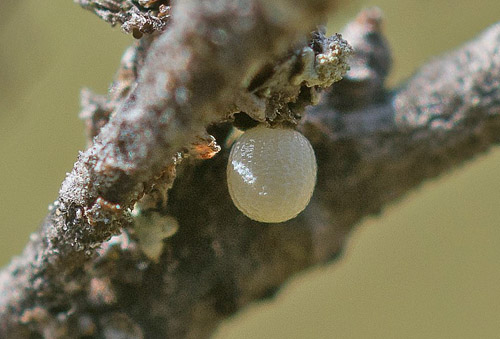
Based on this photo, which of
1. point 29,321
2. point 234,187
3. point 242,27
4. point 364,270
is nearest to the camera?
point 242,27

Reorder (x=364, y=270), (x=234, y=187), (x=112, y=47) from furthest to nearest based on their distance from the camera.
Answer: (x=364, y=270) → (x=112, y=47) → (x=234, y=187)

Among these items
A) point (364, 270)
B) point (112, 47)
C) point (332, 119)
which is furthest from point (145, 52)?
point (364, 270)

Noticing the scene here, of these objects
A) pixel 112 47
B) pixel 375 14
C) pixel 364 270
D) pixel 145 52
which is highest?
pixel 112 47

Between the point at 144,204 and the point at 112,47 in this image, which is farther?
the point at 112,47

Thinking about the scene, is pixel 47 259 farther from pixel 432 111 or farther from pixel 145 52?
pixel 432 111

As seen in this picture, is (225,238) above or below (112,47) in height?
below

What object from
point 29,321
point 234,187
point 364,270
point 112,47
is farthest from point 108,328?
point 364,270

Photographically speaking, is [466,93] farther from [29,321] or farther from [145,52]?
[29,321]
